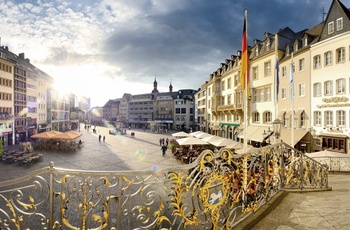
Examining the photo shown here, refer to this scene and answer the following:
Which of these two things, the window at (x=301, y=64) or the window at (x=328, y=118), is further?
the window at (x=301, y=64)

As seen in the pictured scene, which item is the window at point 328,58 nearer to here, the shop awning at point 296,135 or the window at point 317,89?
the window at point 317,89

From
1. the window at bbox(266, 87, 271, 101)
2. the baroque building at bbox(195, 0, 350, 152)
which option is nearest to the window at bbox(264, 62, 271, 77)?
the baroque building at bbox(195, 0, 350, 152)

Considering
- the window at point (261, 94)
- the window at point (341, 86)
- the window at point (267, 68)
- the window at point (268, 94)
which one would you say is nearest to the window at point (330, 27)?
the window at point (341, 86)


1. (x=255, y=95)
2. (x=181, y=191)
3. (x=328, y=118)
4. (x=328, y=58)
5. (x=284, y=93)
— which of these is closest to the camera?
(x=181, y=191)

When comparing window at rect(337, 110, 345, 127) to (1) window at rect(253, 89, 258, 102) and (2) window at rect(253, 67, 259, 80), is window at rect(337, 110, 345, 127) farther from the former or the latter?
(2) window at rect(253, 67, 259, 80)

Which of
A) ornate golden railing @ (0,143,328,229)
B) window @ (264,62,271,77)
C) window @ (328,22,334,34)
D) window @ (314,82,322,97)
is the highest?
window @ (328,22,334,34)

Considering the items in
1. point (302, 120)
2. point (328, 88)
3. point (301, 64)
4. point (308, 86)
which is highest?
point (301, 64)

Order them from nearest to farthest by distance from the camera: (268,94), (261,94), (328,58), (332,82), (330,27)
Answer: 1. (332,82)
2. (328,58)
3. (330,27)
4. (268,94)
5. (261,94)

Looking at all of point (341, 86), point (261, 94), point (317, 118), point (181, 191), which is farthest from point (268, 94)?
point (181, 191)

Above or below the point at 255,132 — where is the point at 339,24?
above

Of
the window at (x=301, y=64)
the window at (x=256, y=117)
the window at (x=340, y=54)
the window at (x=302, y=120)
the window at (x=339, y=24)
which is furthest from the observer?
the window at (x=256, y=117)

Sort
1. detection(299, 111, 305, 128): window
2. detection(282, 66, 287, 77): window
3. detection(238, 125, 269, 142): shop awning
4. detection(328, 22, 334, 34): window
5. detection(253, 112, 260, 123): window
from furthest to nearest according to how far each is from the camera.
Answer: detection(253, 112, 260, 123): window
detection(238, 125, 269, 142): shop awning
detection(282, 66, 287, 77): window
detection(299, 111, 305, 128): window
detection(328, 22, 334, 34): window

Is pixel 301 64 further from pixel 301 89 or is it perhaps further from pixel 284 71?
pixel 301 89

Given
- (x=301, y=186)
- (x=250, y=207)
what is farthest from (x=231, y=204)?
(x=301, y=186)
